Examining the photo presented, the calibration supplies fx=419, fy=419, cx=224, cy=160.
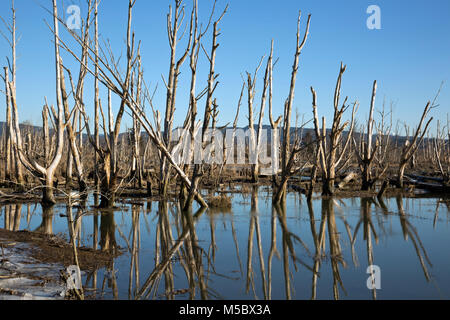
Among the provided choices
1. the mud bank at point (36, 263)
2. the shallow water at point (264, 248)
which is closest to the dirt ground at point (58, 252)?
the mud bank at point (36, 263)

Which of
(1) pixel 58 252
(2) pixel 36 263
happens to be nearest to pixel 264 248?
(1) pixel 58 252

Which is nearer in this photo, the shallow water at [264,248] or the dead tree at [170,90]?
the shallow water at [264,248]

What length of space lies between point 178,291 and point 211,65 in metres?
6.60

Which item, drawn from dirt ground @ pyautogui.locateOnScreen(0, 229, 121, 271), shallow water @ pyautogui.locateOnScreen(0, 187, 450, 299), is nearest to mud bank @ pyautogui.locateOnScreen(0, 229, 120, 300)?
dirt ground @ pyautogui.locateOnScreen(0, 229, 121, 271)

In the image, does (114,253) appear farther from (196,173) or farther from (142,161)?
(142,161)

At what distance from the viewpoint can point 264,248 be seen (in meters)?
6.21

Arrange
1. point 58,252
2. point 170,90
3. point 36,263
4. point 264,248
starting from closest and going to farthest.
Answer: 1. point 36,263
2. point 58,252
3. point 264,248
4. point 170,90

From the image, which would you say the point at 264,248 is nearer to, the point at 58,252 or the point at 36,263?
the point at 58,252

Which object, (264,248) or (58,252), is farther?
(264,248)

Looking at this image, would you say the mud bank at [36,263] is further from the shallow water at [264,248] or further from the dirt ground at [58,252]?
the shallow water at [264,248]

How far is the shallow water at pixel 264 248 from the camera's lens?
4332 millimetres

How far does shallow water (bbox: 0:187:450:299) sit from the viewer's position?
14.2 ft

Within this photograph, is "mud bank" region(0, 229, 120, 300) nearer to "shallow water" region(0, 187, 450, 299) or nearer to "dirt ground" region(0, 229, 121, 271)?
"dirt ground" region(0, 229, 121, 271)
